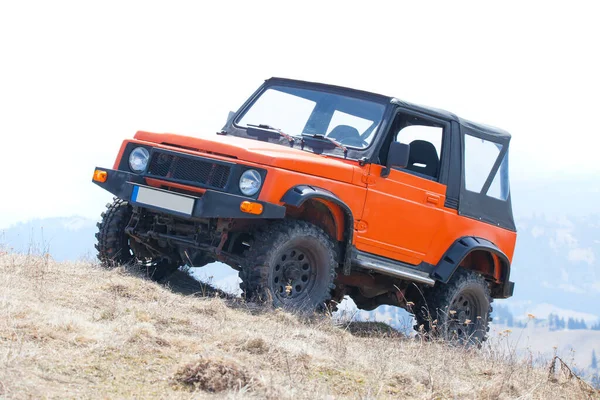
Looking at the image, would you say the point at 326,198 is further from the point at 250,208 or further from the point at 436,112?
the point at 436,112

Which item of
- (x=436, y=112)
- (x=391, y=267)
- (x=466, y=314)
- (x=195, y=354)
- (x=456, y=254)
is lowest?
(x=466, y=314)

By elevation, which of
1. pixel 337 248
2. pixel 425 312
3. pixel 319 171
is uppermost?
pixel 319 171

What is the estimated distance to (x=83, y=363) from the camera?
5.28m

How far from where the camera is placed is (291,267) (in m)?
8.34

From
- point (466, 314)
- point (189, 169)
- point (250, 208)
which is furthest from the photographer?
point (466, 314)

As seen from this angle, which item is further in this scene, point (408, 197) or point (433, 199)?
point (433, 199)

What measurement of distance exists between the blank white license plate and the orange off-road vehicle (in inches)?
0.5

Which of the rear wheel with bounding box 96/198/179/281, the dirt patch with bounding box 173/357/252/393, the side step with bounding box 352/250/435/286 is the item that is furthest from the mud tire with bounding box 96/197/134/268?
the dirt patch with bounding box 173/357/252/393

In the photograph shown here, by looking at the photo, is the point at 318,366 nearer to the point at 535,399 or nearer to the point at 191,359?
the point at 191,359

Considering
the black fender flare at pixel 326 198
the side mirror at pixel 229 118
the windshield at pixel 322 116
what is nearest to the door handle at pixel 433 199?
the windshield at pixel 322 116

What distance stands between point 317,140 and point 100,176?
6.44 ft

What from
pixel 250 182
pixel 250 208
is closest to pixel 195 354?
pixel 250 208

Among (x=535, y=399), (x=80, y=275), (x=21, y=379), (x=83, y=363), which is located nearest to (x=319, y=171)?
(x=80, y=275)

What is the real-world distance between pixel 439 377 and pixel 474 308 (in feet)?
13.7
